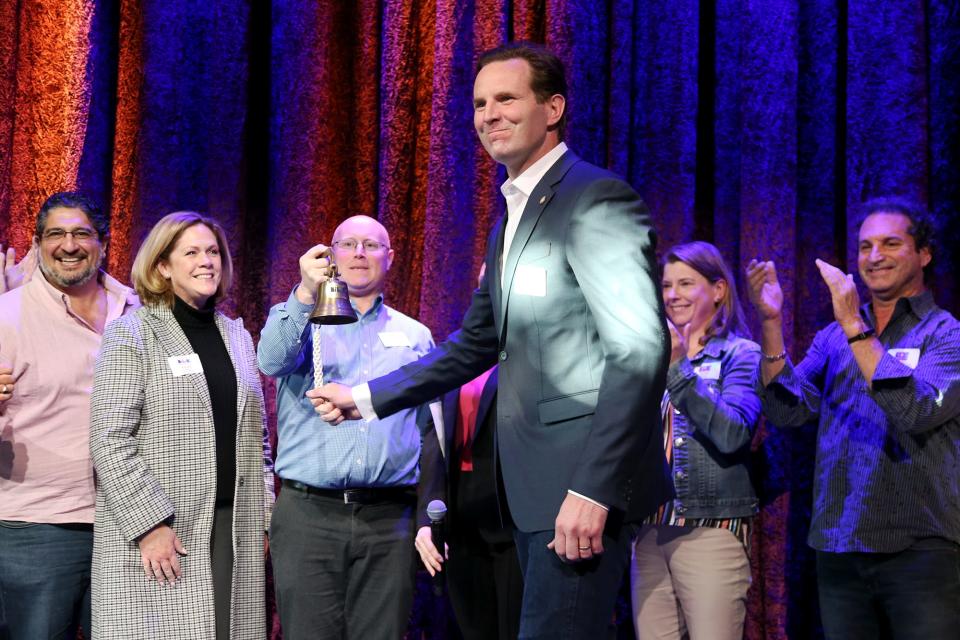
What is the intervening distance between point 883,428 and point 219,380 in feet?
6.93

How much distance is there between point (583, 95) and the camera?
3.94 m

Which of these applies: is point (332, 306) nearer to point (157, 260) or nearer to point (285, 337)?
point (285, 337)

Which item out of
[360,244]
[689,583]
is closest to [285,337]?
[360,244]

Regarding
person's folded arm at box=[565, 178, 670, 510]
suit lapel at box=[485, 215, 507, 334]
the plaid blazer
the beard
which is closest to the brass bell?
suit lapel at box=[485, 215, 507, 334]

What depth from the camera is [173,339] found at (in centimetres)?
309

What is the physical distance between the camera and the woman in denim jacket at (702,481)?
10.1 ft

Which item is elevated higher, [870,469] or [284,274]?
[284,274]

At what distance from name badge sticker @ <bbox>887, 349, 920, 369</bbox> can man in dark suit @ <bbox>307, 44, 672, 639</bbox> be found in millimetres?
1400

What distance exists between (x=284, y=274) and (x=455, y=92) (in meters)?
1.05

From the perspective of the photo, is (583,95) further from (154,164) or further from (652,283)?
(652,283)

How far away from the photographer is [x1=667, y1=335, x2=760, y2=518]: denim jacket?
3.08m

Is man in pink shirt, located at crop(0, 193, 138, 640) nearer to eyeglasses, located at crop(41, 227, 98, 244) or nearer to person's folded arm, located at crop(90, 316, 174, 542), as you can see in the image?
eyeglasses, located at crop(41, 227, 98, 244)

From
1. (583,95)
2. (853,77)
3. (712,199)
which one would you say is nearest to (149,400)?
(583,95)

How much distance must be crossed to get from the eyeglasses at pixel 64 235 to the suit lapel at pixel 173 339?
406 millimetres
